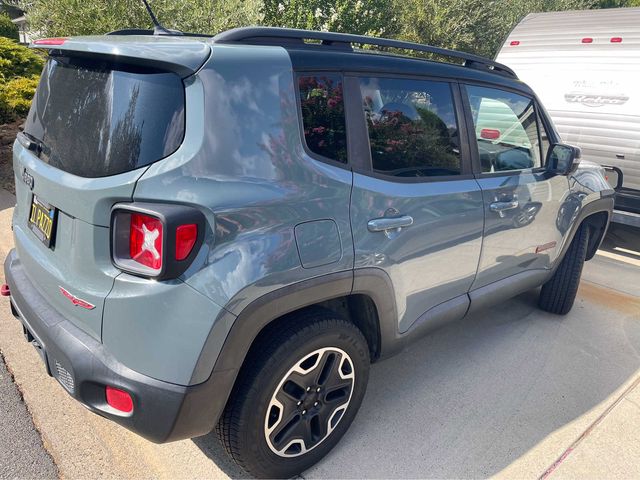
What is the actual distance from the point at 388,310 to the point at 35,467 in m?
1.72

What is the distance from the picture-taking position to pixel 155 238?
1.61 meters

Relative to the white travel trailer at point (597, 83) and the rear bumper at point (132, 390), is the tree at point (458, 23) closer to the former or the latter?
the white travel trailer at point (597, 83)

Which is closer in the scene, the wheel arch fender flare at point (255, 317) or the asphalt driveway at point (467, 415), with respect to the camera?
the wheel arch fender flare at point (255, 317)

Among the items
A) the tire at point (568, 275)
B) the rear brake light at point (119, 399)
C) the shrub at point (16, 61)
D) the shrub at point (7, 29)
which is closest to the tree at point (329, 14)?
the shrub at point (16, 61)

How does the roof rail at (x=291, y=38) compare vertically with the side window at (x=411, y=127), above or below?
above

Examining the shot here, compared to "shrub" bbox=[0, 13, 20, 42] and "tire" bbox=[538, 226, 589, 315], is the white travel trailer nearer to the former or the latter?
"tire" bbox=[538, 226, 589, 315]

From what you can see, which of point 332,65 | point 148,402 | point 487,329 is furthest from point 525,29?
point 148,402

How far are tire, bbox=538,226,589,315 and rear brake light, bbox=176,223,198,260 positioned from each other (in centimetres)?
304

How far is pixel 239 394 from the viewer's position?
1885 millimetres

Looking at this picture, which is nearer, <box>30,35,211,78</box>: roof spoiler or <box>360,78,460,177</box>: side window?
<box>30,35,211,78</box>: roof spoiler

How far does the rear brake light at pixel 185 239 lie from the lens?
5.24 feet

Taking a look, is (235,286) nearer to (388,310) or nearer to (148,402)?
(148,402)

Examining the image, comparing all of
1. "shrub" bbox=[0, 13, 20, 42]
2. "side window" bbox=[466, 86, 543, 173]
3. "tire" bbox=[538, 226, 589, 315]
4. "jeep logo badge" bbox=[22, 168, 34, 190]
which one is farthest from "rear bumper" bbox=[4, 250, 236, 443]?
"shrub" bbox=[0, 13, 20, 42]

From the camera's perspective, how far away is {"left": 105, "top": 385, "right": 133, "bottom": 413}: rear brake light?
172cm
